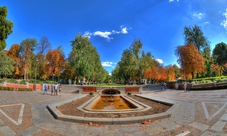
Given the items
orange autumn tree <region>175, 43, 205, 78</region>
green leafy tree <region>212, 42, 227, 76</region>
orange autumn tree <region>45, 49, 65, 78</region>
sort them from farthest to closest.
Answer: green leafy tree <region>212, 42, 227, 76</region>, orange autumn tree <region>45, 49, 65, 78</region>, orange autumn tree <region>175, 43, 205, 78</region>

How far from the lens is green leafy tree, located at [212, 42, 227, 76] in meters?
56.2

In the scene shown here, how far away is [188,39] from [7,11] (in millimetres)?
46268

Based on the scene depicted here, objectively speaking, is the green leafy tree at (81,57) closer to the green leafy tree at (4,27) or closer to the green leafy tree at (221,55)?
the green leafy tree at (4,27)

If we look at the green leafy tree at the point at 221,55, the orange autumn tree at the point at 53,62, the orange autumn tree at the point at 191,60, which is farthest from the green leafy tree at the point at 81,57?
the green leafy tree at the point at 221,55

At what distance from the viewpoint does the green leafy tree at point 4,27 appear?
22.3 meters

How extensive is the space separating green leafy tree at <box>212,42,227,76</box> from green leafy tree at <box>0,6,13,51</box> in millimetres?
70954

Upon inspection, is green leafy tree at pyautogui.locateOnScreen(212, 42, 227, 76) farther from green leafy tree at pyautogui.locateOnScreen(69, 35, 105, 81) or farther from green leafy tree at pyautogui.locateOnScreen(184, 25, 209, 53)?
green leafy tree at pyautogui.locateOnScreen(69, 35, 105, 81)

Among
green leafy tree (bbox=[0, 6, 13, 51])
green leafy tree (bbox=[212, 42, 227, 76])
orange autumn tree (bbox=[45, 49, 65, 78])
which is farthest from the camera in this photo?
green leafy tree (bbox=[212, 42, 227, 76])

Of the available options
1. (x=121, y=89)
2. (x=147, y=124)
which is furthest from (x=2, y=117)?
(x=121, y=89)

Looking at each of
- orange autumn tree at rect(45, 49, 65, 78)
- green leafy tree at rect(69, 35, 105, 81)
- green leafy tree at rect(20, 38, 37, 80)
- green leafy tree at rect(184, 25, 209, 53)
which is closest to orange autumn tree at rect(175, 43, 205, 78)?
green leafy tree at rect(184, 25, 209, 53)

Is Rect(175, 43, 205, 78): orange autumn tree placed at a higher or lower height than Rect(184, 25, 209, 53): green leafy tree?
lower

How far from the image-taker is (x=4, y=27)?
891 inches

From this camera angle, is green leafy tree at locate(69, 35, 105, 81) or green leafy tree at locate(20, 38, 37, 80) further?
green leafy tree at locate(20, 38, 37, 80)

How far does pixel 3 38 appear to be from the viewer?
22.6m
